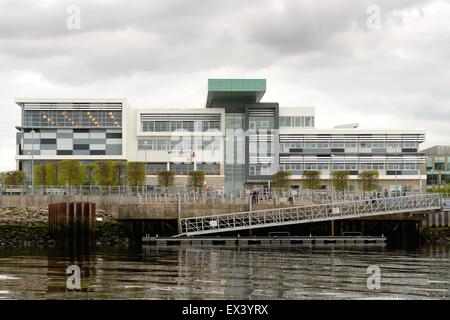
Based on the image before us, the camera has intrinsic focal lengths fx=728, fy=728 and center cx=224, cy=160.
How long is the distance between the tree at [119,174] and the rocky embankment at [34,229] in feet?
142

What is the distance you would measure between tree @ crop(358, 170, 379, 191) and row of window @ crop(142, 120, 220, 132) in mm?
28247

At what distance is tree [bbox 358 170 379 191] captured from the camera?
112m

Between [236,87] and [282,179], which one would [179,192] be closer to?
[282,179]

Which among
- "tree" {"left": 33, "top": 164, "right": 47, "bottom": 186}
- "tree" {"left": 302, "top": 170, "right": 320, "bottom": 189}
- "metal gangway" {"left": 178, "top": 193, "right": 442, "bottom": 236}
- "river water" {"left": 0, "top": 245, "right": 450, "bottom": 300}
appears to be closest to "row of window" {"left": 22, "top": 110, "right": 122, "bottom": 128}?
"tree" {"left": 33, "top": 164, "right": 47, "bottom": 186}

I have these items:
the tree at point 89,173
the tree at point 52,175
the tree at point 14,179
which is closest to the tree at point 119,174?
the tree at point 89,173

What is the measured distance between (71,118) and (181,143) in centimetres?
1921

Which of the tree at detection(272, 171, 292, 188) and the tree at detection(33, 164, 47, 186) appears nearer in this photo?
the tree at detection(33, 164, 47, 186)

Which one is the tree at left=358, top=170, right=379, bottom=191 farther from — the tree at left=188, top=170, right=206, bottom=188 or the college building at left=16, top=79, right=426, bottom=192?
the tree at left=188, top=170, right=206, bottom=188
